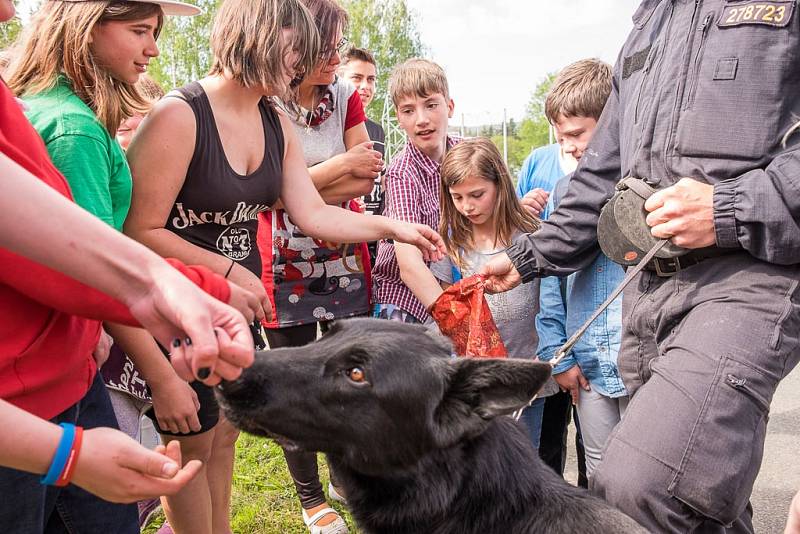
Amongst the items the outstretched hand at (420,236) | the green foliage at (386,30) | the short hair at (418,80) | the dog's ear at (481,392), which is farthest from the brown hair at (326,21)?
the green foliage at (386,30)

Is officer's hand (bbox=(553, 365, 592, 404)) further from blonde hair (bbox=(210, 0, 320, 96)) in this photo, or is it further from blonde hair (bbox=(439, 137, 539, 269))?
blonde hair (bbox=(210, 0, 320, 96))

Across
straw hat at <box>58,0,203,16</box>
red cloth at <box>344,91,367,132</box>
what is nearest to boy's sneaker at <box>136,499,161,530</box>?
red cloth at <box>344,91,367,132</box>

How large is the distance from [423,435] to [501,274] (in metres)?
1.18

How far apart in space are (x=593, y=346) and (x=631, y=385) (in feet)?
3.05

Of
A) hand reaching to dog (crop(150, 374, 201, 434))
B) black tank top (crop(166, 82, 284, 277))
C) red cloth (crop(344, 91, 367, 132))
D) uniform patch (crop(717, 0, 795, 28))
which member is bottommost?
hand reaching to dog (crop(150, 374, 201, 434))

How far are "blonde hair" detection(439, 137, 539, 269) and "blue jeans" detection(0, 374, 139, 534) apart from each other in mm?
2317

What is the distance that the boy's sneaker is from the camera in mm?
3927

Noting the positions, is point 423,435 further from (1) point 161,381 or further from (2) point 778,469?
(2) point 778,469

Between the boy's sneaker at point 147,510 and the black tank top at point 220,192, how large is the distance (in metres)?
1.82

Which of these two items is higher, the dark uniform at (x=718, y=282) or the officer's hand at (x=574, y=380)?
the dark uniform at (x=718, y=282)

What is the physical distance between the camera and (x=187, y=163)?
2711 millimetres

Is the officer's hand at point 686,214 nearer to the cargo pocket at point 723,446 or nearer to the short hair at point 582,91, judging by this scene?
the cargo pocket at point 723,446

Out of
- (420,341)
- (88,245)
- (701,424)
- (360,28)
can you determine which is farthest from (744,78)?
(360,28)

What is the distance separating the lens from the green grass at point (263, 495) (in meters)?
4.12
